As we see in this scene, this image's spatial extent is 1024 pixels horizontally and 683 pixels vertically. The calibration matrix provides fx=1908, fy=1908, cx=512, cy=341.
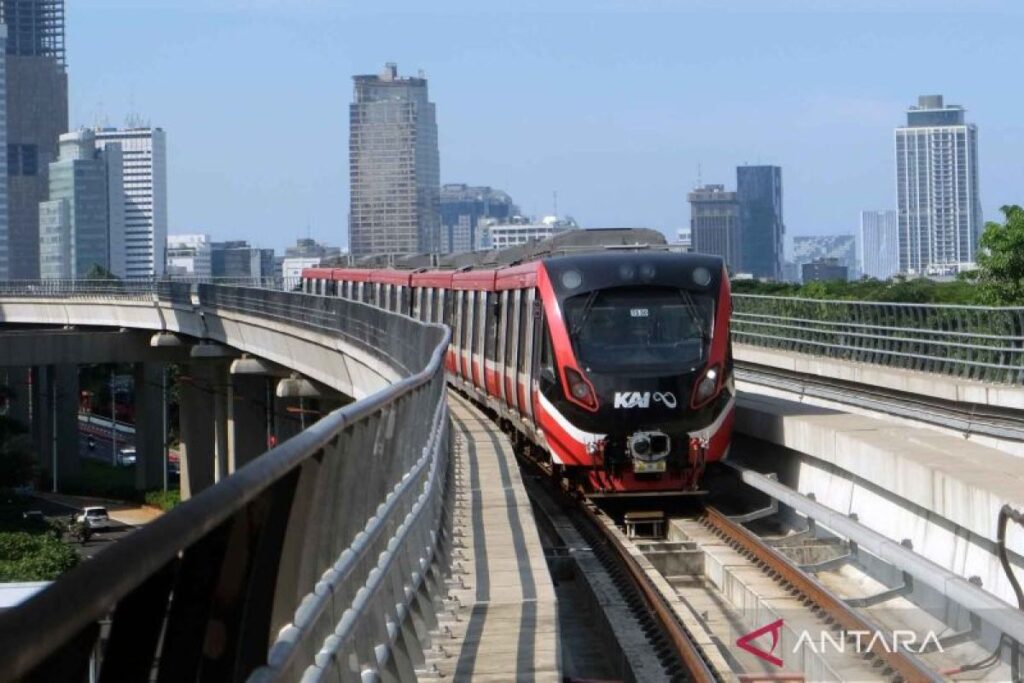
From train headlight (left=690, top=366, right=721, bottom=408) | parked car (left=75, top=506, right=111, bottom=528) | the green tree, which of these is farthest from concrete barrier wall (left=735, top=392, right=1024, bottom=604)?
parked car (left=75, top=506, right=111, bottom=528)

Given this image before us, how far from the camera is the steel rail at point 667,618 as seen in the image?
1126 centimetres

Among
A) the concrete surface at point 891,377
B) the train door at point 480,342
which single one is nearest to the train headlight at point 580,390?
the concrete surface at point 891,377

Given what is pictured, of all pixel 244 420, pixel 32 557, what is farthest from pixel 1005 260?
pixel 244 420

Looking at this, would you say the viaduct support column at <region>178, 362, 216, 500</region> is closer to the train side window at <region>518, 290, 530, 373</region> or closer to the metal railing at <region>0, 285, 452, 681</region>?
the train side window at <region>518, 290, 530, 373</region>

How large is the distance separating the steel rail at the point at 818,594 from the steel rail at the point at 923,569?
Result: 45cm

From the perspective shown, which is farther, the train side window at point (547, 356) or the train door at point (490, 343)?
the train door at point (490, 343)

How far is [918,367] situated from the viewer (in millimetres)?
26094

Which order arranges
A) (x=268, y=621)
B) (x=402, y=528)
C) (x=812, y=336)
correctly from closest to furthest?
(x=268, y=621) < (x=402, y=528) < (x=812, y=336)

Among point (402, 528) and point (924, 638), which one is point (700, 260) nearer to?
point (924, 638)

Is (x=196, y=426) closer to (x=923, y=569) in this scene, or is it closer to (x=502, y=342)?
(x=502, y=342)

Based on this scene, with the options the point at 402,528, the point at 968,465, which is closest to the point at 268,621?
the point at 402,528

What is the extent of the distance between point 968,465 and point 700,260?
6.37 m

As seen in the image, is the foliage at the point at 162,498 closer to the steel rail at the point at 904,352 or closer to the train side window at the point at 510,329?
the steel rail at the point at 904,352

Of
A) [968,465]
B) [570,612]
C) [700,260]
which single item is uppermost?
[700,260]
